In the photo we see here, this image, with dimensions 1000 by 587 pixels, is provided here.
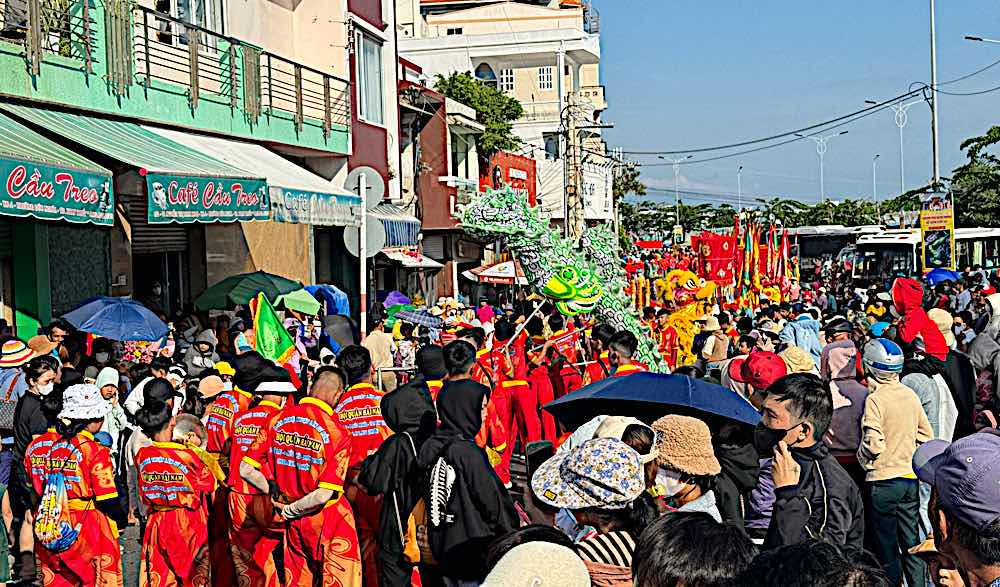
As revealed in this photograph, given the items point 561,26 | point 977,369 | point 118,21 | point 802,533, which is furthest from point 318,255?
point 561,26

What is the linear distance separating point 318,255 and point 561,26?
40292 millimetres

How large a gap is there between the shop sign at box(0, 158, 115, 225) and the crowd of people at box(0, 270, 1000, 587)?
1157 mm

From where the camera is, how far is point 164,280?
17.0 meters

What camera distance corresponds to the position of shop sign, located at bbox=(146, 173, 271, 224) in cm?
1173

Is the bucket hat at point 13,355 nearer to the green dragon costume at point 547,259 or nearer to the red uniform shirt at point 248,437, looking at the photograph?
the red uniform shirt at point 248,437

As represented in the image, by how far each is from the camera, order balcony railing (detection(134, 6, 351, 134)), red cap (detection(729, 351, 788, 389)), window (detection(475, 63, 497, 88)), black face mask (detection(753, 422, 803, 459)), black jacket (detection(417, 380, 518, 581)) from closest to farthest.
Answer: black face mask (detection(753, 422, 803, 459)) < black jacket (detection(417, 380, 518, 581)) < red cap (detection(729, 351, 788, 389)) < balcony railing (detection(134, 6, 351, 134)) < window (detection(475, 63, 497, 88))

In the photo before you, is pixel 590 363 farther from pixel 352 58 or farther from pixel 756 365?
pixel 352 58

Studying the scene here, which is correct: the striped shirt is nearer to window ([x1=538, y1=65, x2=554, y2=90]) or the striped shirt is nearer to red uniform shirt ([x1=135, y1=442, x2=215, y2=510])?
red uniform shirt ([x1=135, y1=442, x2=215, y2=510])

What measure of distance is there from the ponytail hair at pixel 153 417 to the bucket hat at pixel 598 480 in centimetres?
332

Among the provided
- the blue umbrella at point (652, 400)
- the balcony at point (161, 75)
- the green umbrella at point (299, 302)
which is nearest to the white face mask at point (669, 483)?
the blue umbrella at point (652, 400)

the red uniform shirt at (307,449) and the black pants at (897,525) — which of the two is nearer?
the red uniform shirt at (307,449)

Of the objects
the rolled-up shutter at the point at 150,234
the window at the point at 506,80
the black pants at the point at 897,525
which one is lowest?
the black pants at the point at 897,525

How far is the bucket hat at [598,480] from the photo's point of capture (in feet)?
13.3

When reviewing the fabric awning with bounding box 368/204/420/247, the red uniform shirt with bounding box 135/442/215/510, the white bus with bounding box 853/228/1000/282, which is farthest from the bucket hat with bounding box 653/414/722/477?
the white bus with bounding box 853/228/1000/282
